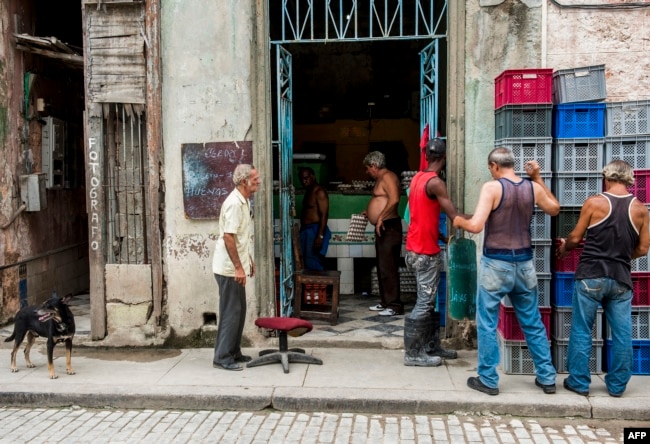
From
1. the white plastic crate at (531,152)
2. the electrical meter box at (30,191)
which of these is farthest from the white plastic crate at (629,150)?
the electrical meter box at (30,191)

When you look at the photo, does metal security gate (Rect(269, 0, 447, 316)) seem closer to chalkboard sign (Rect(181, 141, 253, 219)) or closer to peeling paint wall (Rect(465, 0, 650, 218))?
peeling paint wall (Rect(465, 0, 650, 218))

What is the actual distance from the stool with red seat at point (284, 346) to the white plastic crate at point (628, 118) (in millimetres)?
3300

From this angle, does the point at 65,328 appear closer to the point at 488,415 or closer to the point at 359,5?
the point at 488,415

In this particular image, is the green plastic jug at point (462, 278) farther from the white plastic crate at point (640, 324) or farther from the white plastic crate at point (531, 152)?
the white plastic crate at point (640, 324)

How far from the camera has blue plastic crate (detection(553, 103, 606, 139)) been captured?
5840 mm

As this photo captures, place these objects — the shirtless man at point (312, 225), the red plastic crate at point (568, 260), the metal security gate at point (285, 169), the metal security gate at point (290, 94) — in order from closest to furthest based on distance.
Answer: the red plastic crate at point (568, 260)
the metal security gate at point (290, 94)
the metal security gate at point (285, 169)
the shirtless man at point (312, 225)

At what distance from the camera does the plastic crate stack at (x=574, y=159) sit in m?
5.83

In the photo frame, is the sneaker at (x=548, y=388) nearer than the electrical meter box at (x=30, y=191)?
Yes

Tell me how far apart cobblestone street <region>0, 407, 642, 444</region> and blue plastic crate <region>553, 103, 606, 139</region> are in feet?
8.01

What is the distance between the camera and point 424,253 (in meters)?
6.24

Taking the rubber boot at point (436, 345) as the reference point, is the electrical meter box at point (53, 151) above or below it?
above

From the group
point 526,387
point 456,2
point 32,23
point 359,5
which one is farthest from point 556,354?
point 359,5

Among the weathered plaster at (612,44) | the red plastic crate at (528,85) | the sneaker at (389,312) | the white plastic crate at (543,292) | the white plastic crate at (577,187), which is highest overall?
the weathered plaster at (612,44)

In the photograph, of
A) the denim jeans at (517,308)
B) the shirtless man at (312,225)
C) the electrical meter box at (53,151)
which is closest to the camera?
the denim jeans at (517,308)
